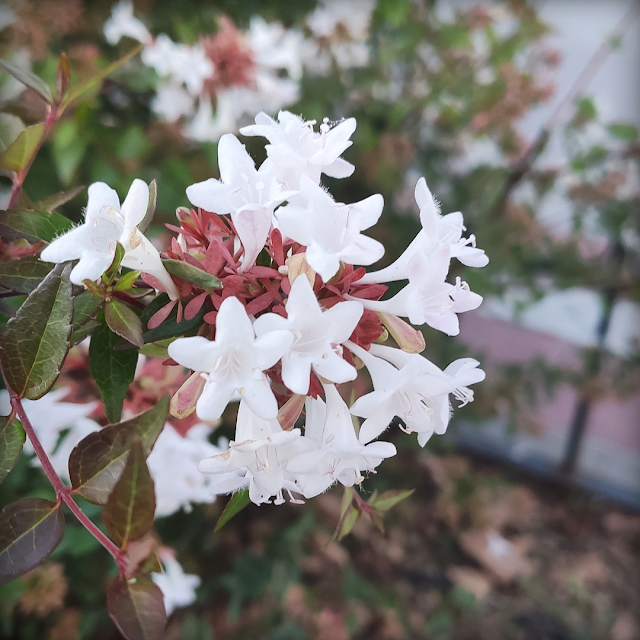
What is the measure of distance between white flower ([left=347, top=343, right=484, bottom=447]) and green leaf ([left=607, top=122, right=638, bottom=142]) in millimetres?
1302

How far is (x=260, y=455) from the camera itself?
0.36 meters

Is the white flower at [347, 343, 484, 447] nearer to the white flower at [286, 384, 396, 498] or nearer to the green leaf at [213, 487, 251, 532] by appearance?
the white flower at [286, 384, 396, 498]

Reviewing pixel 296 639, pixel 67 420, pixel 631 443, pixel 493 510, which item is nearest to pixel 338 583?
pixel 296 639

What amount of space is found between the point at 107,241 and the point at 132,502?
18cm

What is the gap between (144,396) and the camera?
0.57 metres

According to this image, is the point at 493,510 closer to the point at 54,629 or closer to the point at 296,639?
the point at 296,639

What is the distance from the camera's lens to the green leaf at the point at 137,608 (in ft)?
0.98

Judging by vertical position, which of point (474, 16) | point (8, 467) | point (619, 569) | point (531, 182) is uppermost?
point (474, 16)

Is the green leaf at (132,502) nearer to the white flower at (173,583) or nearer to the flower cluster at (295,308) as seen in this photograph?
the flower cluster at (295,308)

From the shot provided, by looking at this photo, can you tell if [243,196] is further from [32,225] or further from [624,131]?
[624,131]

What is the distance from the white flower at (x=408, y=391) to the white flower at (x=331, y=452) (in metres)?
0.01

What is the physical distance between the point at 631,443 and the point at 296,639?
1.72m

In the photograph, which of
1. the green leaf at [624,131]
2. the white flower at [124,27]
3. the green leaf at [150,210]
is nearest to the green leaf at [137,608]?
the green leaf at [150,210]

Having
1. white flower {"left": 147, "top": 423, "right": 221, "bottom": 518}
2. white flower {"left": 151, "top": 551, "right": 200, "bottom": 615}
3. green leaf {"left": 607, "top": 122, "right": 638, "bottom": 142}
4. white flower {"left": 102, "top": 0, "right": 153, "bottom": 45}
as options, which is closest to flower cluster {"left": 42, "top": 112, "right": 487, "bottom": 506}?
white flower {"left": 147, "top": 423, "right": 221, "bottom": 518}
